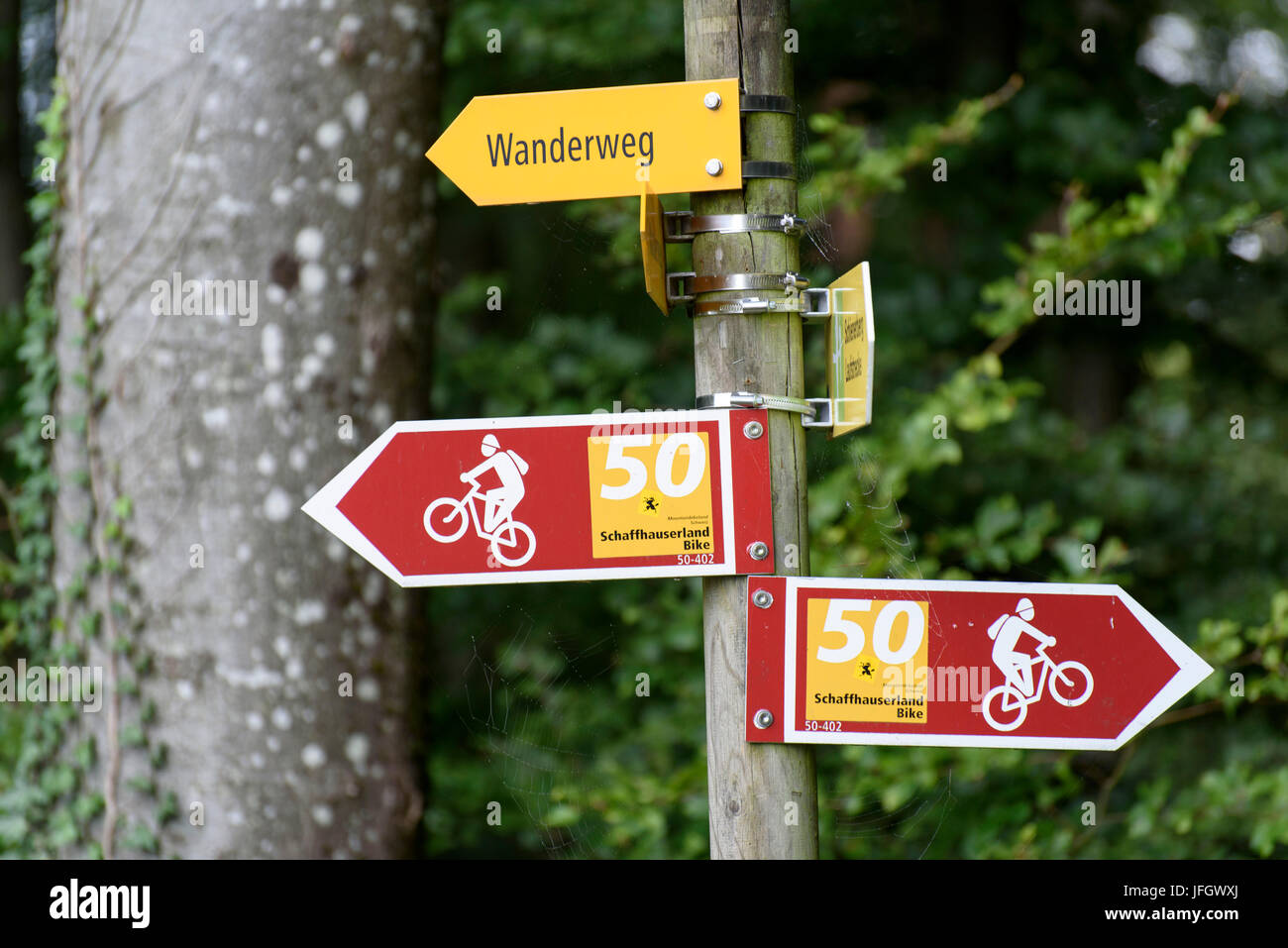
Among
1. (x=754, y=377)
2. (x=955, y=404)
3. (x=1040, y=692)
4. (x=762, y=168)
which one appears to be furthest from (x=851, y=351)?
(x=955, y=404)

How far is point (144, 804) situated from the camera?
92.2 inches

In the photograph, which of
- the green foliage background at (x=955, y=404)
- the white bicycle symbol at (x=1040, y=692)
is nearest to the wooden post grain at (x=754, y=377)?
the white bicycle symbol at (x=1040, y=692)

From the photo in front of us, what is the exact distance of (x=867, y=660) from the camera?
160 cm

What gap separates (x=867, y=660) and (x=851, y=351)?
1.42 feet

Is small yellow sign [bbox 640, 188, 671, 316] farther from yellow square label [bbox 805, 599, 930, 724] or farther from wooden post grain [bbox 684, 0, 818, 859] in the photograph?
yellow square label [bbox 805, 599, 930, 724]

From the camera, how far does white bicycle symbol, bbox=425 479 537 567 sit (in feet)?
5.28

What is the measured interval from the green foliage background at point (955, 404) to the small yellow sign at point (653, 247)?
44 centimetres

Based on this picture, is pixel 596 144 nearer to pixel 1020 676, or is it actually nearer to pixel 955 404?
pixel 1020 676

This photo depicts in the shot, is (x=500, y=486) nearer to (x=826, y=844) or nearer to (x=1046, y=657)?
(x=1046, y=657)

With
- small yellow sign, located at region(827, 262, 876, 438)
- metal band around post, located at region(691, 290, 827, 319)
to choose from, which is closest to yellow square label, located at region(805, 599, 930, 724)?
small yellow sign, located at region(827, 262, 876, 438)

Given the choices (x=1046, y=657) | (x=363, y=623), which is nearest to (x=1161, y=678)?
(x=1046, y=657)

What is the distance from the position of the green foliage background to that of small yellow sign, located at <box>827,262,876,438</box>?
1.28ft

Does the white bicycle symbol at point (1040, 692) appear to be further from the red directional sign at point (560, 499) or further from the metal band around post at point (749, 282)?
the metal band around post at point (749, 282)

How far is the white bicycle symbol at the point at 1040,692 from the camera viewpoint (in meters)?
1.60
